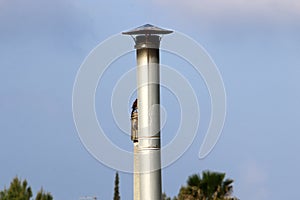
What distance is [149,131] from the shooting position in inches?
955

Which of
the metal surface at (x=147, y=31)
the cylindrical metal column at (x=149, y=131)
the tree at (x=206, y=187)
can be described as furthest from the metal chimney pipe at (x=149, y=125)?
the tree at (x=206, y=187)

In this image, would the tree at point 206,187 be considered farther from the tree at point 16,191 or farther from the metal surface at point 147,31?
the metal surface at point 147,31

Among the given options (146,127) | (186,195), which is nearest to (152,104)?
(146,127)

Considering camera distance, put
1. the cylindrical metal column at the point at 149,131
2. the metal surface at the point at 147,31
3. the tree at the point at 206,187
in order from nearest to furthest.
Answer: the cylindrical metal column at the point at 149,131 < the metal surface at the point at 147,31 < the tree at the point at 206,187

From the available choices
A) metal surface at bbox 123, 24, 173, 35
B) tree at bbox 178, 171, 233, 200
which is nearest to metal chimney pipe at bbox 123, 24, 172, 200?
metal surface at bbox 123, 24, 173, 35

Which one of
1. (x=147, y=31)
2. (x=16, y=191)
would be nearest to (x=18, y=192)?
(x=16, y=191)

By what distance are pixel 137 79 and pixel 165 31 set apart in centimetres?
141

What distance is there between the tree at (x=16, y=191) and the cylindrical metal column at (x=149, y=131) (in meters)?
18.8

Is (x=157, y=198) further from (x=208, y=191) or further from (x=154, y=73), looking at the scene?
(x=208, y=191)

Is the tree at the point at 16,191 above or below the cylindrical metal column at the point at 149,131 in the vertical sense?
above

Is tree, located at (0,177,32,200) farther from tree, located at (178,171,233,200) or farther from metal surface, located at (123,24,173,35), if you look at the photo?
metal surface, located at (123,24,173,35)

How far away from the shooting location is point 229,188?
40281 millimetres

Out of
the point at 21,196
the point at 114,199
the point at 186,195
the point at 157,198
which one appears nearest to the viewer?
the point at 157,198

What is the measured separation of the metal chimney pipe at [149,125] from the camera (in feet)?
78.9
